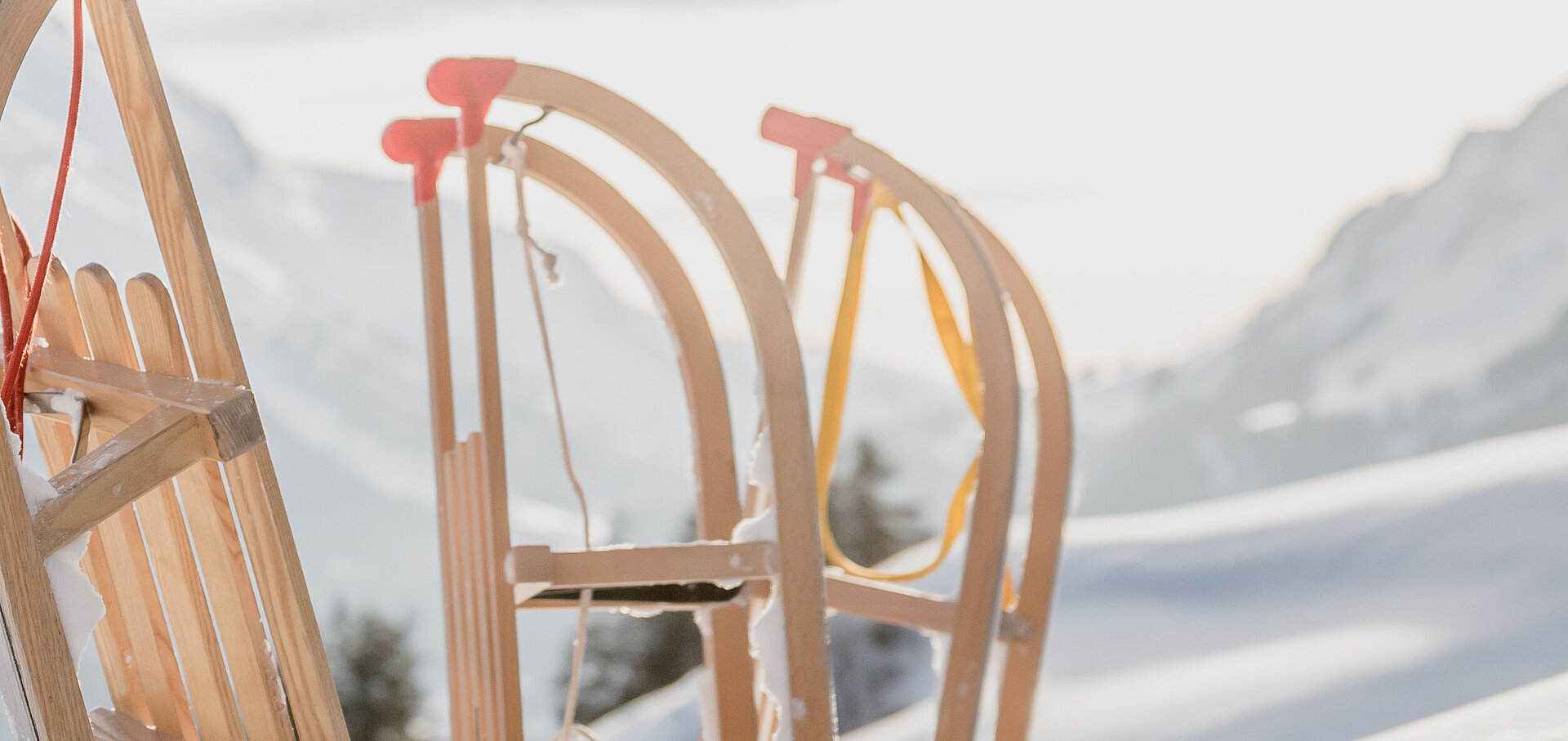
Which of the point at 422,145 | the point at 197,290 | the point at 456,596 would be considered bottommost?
the point at 456,596

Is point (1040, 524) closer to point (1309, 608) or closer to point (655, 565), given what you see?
point (655, 565)

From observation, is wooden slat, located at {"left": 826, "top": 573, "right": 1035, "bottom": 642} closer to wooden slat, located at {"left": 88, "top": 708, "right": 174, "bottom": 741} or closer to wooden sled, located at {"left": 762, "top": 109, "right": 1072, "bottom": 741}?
wooden sled, located at {"left": 762, "top": 109, "right": 1072, "bottom": 741}

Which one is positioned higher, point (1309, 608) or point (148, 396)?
point (148, 396)

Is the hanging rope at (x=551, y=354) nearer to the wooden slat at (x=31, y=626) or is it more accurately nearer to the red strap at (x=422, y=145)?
the red strap at (x=422, y=145)

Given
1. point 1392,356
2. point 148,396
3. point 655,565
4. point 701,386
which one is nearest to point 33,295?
point 148,396

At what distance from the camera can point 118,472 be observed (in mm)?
605

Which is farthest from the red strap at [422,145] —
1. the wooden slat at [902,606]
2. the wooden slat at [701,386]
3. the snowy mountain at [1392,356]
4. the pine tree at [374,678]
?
the snowy mountain at [1392,356]

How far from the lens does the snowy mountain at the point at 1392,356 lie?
8.47 ft

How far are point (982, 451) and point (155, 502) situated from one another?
670 mm

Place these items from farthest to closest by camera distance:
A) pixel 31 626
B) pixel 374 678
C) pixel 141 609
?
1. pixel 374 678
2. pixel 141 609
3. pixel 31 626

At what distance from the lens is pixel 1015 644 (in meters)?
1.14

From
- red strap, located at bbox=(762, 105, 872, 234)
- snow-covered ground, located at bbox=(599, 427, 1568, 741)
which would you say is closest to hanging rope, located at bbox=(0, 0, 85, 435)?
red strap, located at bbox=(762, 105, 872, 234)

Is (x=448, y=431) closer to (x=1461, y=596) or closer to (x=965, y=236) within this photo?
(x=965, y=236)

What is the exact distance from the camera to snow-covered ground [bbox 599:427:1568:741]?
1523 mm
